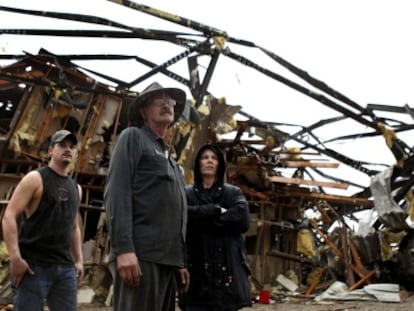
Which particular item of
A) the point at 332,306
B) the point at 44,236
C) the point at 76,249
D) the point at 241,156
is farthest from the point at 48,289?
the point at 241,156

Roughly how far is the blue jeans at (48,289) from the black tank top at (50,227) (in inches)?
2.5

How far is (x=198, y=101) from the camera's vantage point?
39.6ft

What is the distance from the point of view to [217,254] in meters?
4.25

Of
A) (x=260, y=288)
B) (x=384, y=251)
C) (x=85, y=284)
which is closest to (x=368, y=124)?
(x=384, y=251)

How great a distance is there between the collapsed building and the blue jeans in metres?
6.47

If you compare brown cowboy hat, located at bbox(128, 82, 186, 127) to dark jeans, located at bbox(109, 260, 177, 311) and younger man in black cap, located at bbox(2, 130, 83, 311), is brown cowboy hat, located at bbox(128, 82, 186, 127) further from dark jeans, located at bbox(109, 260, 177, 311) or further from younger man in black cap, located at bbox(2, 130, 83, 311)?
dark jeans, located at bbox(109, 260, 177, 311)

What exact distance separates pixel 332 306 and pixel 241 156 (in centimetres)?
472

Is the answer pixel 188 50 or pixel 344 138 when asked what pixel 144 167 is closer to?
pixel 188 50

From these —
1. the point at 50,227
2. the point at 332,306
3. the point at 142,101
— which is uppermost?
the point at 142,101

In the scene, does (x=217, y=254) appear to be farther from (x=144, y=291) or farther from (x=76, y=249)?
(x=76, y=249)

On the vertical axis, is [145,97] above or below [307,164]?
below

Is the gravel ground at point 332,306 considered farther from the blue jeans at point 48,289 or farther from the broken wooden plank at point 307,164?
the blue jeans at point 48,289

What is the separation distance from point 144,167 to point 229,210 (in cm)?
102

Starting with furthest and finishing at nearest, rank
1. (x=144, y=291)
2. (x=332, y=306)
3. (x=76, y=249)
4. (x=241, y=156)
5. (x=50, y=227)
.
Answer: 1. (x=241, y=156)
2. (x=332, y=306)
3. (x=76, y=249)
4. (x=50, y=227)
5. (x=144, y=291)
